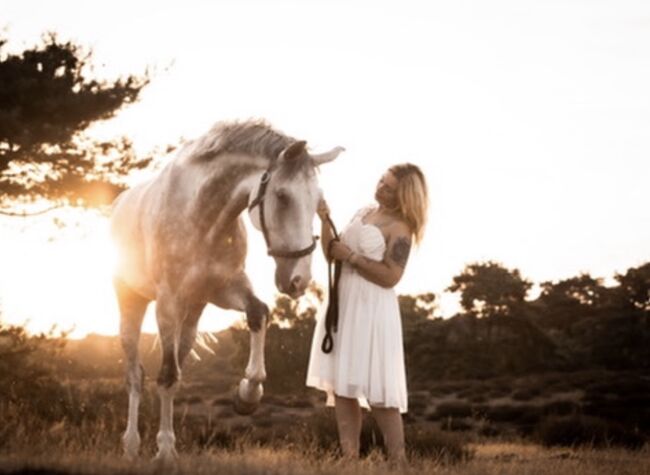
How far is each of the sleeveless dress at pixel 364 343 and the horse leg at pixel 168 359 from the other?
1077 millimetres

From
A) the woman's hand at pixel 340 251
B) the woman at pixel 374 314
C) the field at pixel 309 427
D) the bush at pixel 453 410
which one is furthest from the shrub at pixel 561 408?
the woman's hand at pixel 340 251

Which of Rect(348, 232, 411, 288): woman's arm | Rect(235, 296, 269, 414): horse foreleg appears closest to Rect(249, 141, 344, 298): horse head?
Rect(235, 296, 269, 414): horse foreleg

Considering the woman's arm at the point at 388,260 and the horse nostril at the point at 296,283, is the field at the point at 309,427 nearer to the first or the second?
the horse nostril at the point at 296,283

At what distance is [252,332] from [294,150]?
1383 mm

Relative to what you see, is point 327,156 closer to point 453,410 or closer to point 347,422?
point 347,422

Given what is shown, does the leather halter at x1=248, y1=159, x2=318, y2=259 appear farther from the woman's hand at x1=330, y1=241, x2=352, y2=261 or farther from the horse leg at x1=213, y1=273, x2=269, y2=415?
the woman's hand at x1=330, y1=241, x2=352, y2=261

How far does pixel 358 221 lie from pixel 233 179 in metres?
1.24

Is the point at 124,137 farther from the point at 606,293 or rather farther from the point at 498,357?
the point at 606,293

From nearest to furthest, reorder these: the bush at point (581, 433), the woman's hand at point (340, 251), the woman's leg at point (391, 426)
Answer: the woman's hand at point (340, 251), the woman's leg at point (391, 426), the bush at point (581, 433)

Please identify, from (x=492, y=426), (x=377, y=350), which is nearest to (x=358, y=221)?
(x=377, y=350)

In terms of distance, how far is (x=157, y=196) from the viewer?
6371 mm

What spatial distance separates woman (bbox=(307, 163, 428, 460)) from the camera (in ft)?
20.7

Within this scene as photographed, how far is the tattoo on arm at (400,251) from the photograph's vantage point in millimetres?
6320

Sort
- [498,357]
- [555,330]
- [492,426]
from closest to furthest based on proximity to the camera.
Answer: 1. [492,426]
2. [498,357]
3. [555,330]
